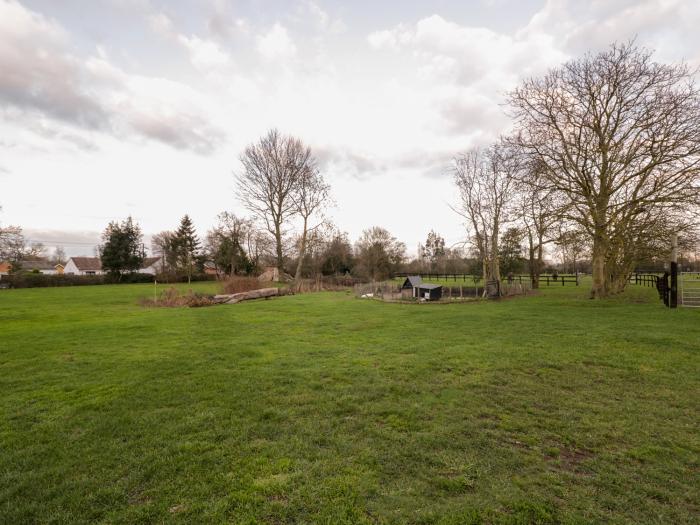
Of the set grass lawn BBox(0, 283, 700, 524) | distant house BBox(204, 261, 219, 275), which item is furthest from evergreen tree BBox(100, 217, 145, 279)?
grass lawn BBox(0, 283, 700, 524)

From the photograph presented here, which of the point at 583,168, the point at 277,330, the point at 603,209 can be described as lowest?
the point at 277,330

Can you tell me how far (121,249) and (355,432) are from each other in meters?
53.0

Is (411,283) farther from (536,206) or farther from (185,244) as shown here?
(185,244)

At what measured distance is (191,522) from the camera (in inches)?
99.3

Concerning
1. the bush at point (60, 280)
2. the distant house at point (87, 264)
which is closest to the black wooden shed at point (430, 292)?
the bush at point (60, 280)

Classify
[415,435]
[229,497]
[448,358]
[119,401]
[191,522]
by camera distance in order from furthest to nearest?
[448,358], [119,401], [415,435], [229,497], [191,522]

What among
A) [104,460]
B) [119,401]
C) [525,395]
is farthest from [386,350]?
[104,460]

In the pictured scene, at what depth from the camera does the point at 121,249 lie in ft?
152

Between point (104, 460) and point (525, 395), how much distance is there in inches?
210

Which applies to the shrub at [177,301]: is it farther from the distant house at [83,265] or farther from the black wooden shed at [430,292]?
the distant house at [83,265]

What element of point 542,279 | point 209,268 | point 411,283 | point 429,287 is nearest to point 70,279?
point 209,268

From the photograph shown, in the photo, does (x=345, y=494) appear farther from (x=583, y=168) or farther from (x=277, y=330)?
(x=583, y=168)

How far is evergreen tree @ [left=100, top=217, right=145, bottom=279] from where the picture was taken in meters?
45.8

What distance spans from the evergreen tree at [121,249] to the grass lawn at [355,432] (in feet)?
146
